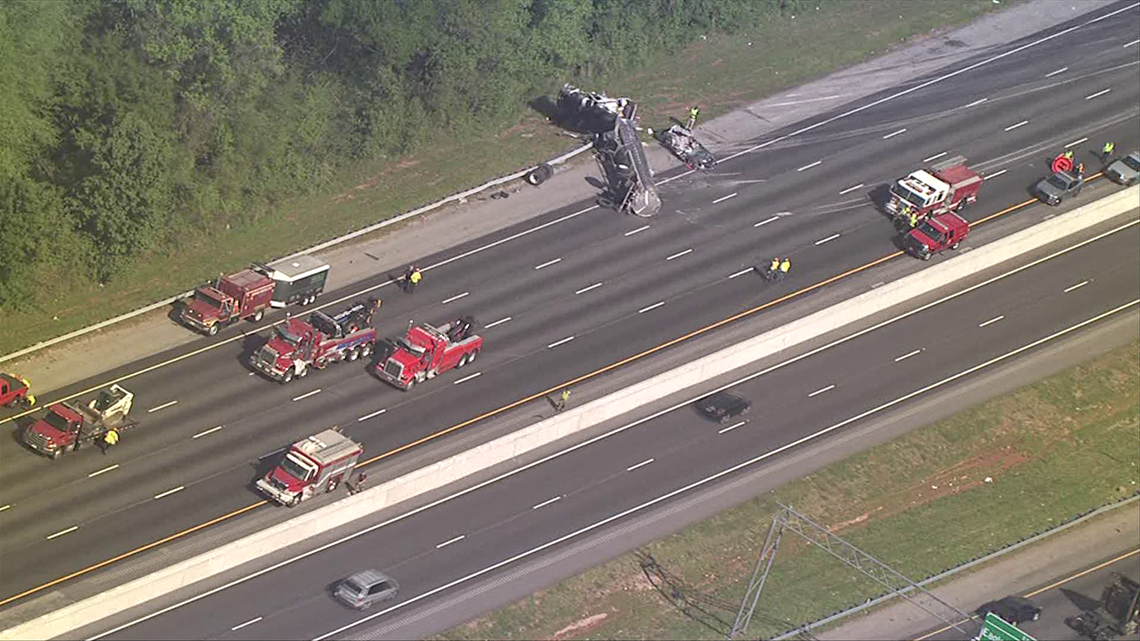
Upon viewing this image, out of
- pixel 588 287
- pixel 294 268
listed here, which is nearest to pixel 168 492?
pixel 294 268

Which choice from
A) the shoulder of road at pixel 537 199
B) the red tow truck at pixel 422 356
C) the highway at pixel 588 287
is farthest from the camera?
the shoulder of road at pixel 537 199

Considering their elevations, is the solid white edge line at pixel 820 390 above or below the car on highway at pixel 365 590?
above

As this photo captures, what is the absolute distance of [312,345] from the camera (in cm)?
8888

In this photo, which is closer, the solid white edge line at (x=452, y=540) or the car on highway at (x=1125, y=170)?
the solid white edge line at (x=452, y=540)

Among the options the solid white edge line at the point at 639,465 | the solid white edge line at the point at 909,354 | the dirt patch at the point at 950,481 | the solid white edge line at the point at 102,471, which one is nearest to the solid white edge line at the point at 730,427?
the solid white edge line at the point at 639,465

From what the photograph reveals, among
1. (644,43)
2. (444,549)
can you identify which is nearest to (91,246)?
(444,549)

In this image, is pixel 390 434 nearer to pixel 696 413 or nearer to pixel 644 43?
pixel 696 413

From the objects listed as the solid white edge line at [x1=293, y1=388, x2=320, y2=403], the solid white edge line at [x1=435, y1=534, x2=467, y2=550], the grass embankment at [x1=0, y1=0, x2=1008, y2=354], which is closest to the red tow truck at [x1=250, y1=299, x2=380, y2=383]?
the solid white edge line at [x1=293, y1=388, x2=320, y2=403]

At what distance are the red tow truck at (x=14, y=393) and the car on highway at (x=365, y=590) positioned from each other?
20473 mm

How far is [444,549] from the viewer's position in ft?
262

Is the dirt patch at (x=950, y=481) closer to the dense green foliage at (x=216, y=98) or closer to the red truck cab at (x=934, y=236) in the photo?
the red truck cab at (x=934, y=236)

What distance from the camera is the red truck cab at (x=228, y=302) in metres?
91.4

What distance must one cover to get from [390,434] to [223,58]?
27.2m

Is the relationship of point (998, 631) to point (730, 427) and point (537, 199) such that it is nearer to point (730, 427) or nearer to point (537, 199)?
point (730, 427)
